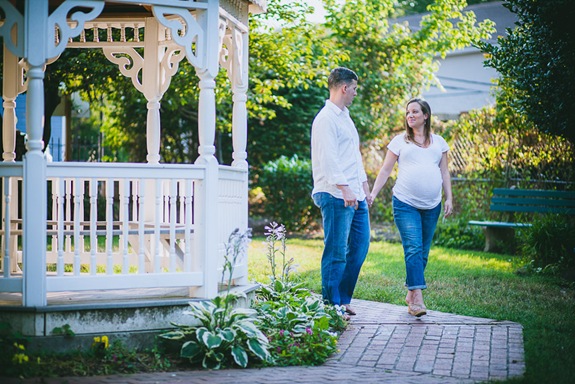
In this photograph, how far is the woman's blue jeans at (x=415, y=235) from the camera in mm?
7102

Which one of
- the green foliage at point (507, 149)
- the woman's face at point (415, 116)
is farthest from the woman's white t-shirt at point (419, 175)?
the green foliage at point (507, 149)

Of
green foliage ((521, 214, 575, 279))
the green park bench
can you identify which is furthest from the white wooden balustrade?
the green park bench

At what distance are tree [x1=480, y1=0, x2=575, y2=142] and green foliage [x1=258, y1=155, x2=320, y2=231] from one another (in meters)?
5.83

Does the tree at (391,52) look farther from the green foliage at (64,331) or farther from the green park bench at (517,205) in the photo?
the green foliage at (64,331)

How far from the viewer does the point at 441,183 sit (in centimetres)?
730

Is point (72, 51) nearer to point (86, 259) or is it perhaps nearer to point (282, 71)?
point (282, 71)

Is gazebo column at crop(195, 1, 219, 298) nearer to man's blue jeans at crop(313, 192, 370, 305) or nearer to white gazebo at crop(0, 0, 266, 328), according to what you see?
white gazebo at crop(0, 0, 266, 328)

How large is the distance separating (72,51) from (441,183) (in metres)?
5.99

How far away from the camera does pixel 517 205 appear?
12.6 m

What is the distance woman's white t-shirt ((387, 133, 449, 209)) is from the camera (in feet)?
23.4

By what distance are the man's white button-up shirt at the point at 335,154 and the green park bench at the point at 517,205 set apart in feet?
18.0

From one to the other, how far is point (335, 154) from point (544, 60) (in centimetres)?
361

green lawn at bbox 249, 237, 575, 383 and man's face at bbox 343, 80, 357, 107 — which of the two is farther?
man's face at bbox 343, 80, 357, 107

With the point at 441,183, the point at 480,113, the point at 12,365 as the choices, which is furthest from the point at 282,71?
the point at 12,365
